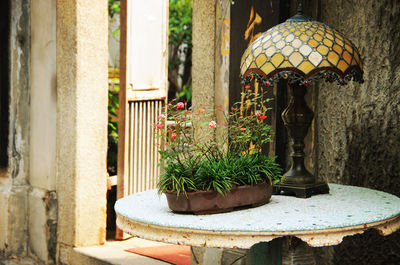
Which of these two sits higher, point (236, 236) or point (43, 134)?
point (43, 134)

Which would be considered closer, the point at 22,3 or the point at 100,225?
the point at 100,225

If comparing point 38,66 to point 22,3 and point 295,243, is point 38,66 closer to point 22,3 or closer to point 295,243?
point 22,3

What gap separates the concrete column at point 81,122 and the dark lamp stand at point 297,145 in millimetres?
2704

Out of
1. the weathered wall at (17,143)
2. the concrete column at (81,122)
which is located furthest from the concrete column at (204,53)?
the weathered wall at (17,143)

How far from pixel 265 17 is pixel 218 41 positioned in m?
0.66

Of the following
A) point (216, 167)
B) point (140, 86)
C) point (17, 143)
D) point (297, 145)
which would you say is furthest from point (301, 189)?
point (17, 143)

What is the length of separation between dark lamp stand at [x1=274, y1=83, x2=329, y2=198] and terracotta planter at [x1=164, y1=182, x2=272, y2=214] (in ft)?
1.00

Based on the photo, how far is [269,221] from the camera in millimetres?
2201

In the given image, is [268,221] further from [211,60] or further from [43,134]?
[43,134]

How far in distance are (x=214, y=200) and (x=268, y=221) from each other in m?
0.26

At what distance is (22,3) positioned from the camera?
5.81m

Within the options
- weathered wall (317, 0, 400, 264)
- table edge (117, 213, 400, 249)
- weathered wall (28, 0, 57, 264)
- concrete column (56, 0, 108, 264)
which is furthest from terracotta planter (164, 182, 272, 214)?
weathered wall (28, 0, 57, 264)

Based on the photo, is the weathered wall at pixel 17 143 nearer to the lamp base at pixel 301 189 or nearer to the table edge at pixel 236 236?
the lamp base at pixel 301 189

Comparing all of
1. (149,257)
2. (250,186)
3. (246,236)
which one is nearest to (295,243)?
(250,186)
